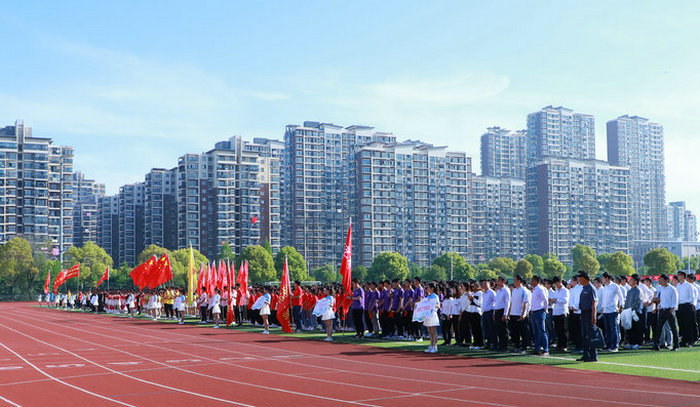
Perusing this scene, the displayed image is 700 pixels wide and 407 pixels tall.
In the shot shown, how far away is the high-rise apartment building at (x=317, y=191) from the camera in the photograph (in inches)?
5738

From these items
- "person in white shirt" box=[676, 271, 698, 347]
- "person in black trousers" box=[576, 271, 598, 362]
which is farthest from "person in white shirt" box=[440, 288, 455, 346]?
"person in white shirt" box=[676, 271, 698, 347]

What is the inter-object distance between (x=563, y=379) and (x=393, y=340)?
9527 mm

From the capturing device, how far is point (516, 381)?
1270cm

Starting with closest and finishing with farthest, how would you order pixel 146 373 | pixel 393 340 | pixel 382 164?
pixel 146 373
pixel 393 340
pixel 382 164

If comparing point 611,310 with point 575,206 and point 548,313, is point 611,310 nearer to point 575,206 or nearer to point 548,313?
point 548,313

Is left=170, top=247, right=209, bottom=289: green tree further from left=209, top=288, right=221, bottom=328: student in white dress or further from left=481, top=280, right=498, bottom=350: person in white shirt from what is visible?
left=481, top=280, right=498, bottom=350: person in white shirt

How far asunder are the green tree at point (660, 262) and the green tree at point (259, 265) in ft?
168

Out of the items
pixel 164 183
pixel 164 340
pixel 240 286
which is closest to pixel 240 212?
pixel 164 183

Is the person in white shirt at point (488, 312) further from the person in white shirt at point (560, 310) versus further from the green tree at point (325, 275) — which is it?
the green tree at point (325, 275)

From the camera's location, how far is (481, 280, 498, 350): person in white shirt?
1805cm

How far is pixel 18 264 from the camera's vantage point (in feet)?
303

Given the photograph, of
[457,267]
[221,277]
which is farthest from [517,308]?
[457,267]

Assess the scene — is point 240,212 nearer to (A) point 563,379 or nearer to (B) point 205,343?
(B) point 205,343

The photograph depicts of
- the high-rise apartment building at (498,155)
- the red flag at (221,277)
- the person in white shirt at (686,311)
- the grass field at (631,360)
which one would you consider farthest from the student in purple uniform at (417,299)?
the high-rise apartment building at (498,155)
